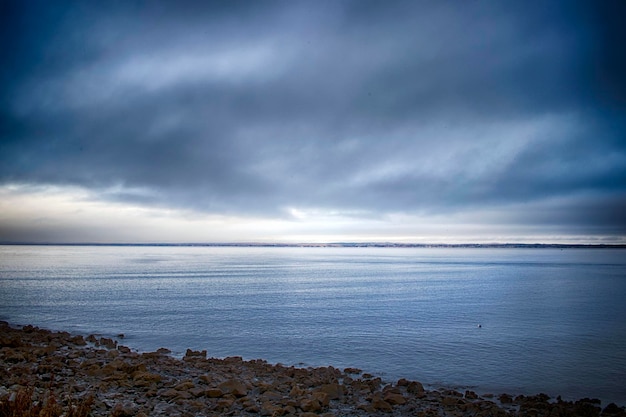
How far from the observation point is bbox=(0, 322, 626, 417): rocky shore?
13570mm

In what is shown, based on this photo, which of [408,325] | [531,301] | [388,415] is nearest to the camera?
[388,415]

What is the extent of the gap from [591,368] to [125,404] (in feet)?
68.8

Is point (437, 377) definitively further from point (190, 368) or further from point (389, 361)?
point (190, 368)

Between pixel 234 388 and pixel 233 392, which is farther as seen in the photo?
pixel 234 388

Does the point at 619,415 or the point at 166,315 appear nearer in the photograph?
the point at 619,415

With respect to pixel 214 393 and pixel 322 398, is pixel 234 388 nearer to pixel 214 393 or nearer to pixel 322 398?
pixel 214 393

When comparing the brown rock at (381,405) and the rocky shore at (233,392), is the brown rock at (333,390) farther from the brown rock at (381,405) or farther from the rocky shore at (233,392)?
the brown rock at (381,405)

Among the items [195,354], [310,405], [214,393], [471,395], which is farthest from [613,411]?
[195,354]

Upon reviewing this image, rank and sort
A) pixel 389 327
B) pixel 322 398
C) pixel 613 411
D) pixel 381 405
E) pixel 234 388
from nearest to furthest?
pixel 322 398, pixel 381 405, pixel 613 411, pixel 234 388, pixel 389 327

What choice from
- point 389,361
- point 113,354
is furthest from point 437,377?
point 113,354

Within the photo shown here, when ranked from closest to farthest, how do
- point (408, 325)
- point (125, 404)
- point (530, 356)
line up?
point (125, 404), point (530, 356), point (408, 325)

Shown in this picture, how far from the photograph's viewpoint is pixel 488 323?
3309 centimetres

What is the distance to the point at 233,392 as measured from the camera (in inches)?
592

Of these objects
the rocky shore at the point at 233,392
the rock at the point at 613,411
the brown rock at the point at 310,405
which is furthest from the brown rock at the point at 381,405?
the rock at the point at 613,411
